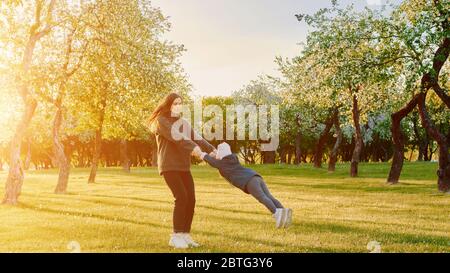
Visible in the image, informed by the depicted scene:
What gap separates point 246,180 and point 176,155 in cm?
152

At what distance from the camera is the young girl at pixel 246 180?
37.3 ft

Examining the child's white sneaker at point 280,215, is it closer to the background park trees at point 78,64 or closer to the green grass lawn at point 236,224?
the green grass lawn at point 236,224

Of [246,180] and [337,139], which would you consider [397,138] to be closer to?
[337,139]

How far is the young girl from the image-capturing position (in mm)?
11359

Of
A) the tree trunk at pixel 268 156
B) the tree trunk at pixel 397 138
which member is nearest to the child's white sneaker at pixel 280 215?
the tree trunk at pixel 397 138

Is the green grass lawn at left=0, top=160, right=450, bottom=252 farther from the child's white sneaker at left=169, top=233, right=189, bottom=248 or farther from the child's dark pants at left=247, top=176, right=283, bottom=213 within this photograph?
the child's dark pants at left=247, top=176, right=283, bottom=213

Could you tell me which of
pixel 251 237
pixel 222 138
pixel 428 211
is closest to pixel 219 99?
pixel 222 138

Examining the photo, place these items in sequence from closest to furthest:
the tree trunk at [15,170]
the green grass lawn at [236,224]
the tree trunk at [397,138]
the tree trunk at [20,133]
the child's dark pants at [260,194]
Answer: the child's dark pants at [260,194] → the green grass lawn at [236,224] → the tree trunk at [20,133] → the tree trunk at [15,170] → the tree trunk at [397,138]

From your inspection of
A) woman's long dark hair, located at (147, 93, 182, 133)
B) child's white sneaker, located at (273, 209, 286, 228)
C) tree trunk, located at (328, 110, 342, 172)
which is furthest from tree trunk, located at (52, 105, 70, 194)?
tree trunk, located at (328, 110, 342, 172)

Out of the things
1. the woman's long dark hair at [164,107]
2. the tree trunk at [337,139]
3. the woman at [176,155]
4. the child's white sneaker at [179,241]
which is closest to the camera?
the woman at [176,155]

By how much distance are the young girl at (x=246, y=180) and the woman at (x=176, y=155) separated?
1.55ft

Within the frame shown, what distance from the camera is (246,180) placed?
11.5 m

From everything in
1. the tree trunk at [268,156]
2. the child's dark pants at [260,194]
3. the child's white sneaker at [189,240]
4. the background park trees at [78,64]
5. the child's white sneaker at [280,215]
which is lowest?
the child's white sneaker at [189,240]
